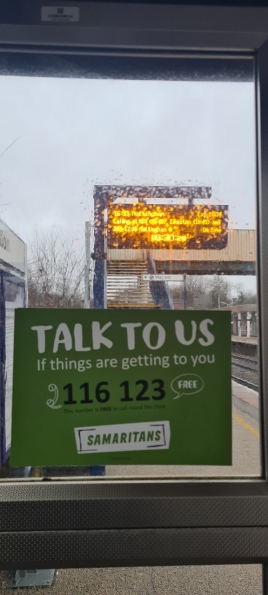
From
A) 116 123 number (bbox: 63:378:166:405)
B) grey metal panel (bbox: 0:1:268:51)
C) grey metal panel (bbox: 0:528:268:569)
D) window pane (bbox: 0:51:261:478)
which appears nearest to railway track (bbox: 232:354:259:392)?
window pane (bbox: 0:51:261:478)

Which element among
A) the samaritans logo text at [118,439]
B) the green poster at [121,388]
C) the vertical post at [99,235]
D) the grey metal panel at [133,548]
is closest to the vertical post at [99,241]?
the vertical post at [99,235]

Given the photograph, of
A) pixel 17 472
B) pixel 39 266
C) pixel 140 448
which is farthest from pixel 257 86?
pixel 17 472

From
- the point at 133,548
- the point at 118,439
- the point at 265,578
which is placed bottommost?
the point at 265,578

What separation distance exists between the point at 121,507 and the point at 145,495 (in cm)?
8

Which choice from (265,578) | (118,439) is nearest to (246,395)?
(118,439)

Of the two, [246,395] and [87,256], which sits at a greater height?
[87,256]

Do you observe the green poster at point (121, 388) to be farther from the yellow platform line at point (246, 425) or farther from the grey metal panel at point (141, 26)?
the grey metal panel at point (141, 26)

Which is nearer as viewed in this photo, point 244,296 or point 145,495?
point 145,495

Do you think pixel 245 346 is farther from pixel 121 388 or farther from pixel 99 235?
pixel 99 235

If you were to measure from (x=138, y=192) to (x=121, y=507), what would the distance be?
3.22 feet

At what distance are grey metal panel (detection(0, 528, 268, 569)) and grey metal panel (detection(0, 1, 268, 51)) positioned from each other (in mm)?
1504

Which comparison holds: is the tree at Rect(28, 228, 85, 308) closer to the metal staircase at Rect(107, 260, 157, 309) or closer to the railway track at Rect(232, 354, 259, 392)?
the metal staircase at Rect(107, 260, 157, 309)

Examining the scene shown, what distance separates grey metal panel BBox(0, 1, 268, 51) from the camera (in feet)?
4.92

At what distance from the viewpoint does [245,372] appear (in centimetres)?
156
